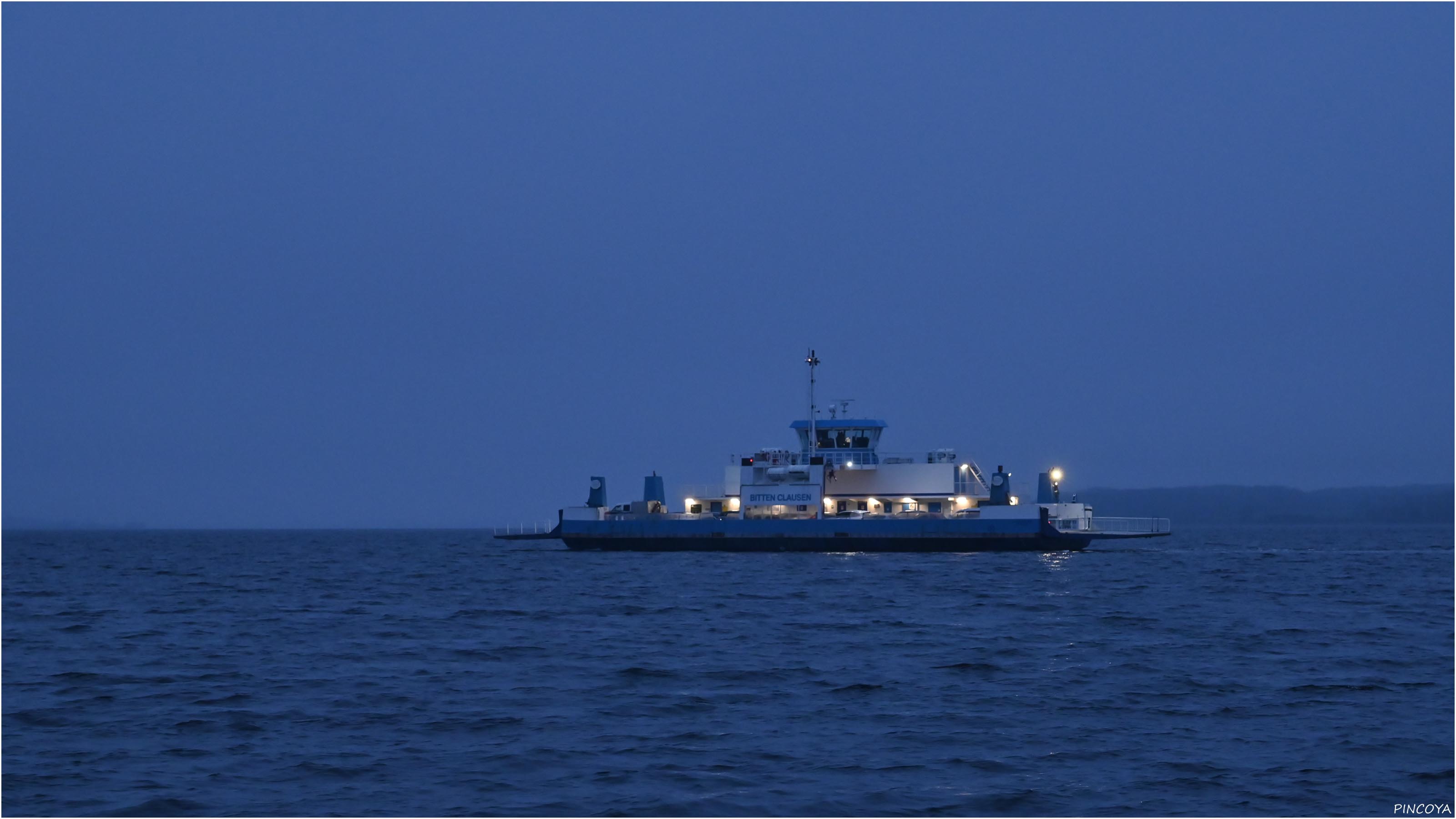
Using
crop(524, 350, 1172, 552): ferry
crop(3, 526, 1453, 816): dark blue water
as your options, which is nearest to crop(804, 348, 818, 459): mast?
crop(524, 350, 1172, 552): ferry

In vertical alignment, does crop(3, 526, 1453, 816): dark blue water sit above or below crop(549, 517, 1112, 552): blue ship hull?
below

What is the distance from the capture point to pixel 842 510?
7625 centimetres

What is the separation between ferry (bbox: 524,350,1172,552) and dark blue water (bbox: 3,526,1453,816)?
68.4 ft

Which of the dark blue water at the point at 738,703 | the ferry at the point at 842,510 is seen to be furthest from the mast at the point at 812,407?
the dark blue water at the point at 738,703

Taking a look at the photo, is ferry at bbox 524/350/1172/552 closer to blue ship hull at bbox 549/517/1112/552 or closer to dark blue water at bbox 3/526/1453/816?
blue ship hull at bbox 549/517/1112/552

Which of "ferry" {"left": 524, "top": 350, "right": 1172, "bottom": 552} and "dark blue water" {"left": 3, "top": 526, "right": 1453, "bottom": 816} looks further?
"ferry" {"left": 524, "top": 350, "right": 1172, "bottom": 552}

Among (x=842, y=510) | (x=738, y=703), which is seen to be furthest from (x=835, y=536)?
(x=738, y=703)

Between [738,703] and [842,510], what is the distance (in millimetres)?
52970

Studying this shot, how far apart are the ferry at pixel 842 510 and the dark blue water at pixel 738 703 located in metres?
20.8

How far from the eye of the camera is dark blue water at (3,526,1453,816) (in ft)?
56.5

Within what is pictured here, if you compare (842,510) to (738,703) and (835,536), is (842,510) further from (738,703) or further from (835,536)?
(738,703)

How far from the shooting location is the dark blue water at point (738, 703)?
17234 millimetres

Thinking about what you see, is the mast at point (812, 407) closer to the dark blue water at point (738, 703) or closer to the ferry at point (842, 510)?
the ferry at point (842, 510)

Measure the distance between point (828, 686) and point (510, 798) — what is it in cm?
946
